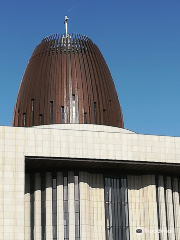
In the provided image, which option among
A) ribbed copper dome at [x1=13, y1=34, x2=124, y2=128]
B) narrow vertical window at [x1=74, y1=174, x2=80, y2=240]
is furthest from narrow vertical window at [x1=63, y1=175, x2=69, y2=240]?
ribbed copper dome at [x1=13, y1=34, x2=124, y2=128]

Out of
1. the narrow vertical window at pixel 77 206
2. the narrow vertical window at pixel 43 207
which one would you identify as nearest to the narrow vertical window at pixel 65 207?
the narrow vertical window at pixel 77 206

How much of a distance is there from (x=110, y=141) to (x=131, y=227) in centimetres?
562

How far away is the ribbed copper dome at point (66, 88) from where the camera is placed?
35.3 metres

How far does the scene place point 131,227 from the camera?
99.8ft

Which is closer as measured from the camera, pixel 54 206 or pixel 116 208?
pixel 54 206

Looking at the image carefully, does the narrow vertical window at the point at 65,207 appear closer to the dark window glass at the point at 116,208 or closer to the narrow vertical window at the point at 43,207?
the narrow vertical window at the point at 43,207

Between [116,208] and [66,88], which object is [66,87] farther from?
[116,208]

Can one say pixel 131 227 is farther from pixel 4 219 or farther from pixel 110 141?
pixel 4 219

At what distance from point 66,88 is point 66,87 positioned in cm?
8

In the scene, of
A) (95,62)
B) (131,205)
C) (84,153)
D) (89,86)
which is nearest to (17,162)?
(84,153)

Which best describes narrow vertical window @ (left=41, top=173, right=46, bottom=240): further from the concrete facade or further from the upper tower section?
the upper tower section

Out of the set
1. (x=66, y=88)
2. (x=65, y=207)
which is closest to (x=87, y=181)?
(x=65, y=207)

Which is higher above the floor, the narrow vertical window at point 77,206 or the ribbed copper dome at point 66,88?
the ribbed copper dome at point 66,88

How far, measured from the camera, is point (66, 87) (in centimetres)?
3588
